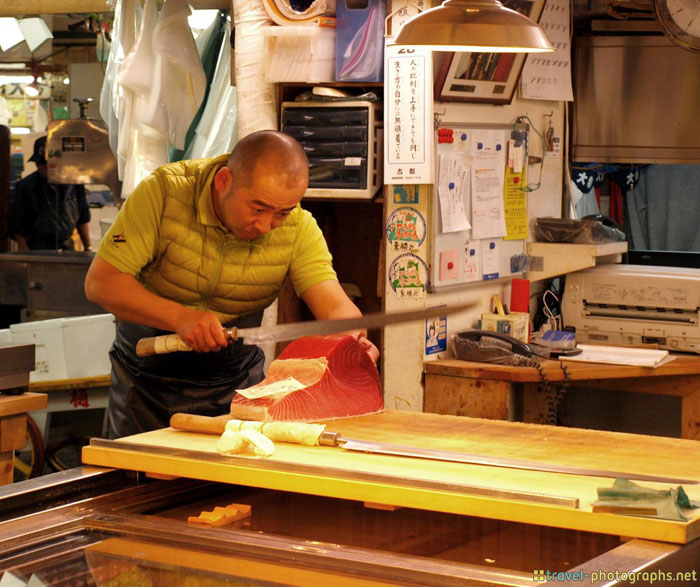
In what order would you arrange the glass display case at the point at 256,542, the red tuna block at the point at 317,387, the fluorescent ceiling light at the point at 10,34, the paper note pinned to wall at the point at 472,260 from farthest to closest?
the fluorescent ceiling light at the point at 10,34 → the paper note pinned to wall at the point at 472,260 → the red tuna block at the point at 317,387 → the glass display case at the point at 256,542

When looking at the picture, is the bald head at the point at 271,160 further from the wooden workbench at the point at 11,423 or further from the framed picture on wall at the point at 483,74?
the framed picture on wall at the point at 483,74

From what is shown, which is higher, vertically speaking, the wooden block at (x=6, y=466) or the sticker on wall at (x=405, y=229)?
the sticker on wall at (x=405, y=229)

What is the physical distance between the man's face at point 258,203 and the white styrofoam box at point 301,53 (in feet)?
5.22

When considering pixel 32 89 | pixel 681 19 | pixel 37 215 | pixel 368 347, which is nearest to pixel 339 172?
pixel 368 347

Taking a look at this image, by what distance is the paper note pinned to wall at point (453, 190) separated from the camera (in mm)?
5176

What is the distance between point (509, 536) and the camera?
8.28 feet

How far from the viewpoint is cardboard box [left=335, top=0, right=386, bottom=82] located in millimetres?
5016

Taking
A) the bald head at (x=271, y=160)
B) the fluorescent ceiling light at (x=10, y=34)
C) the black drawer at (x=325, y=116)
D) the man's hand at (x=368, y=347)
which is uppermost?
the fluorescent ceiling light at (x=10, y=34)

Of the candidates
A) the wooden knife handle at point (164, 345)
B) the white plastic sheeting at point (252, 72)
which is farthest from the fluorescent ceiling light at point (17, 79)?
the wooden knife handle at point (164, 345)

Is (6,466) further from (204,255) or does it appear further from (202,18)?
(202,18)

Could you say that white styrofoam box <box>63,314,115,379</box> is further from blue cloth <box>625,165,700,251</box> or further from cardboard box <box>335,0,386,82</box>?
blue cloth <box>625,165,700,251</box>

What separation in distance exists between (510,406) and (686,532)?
9.90ft

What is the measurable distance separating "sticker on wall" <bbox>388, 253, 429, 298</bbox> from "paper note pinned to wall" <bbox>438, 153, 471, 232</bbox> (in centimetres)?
22

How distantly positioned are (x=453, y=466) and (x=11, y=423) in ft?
7.04
